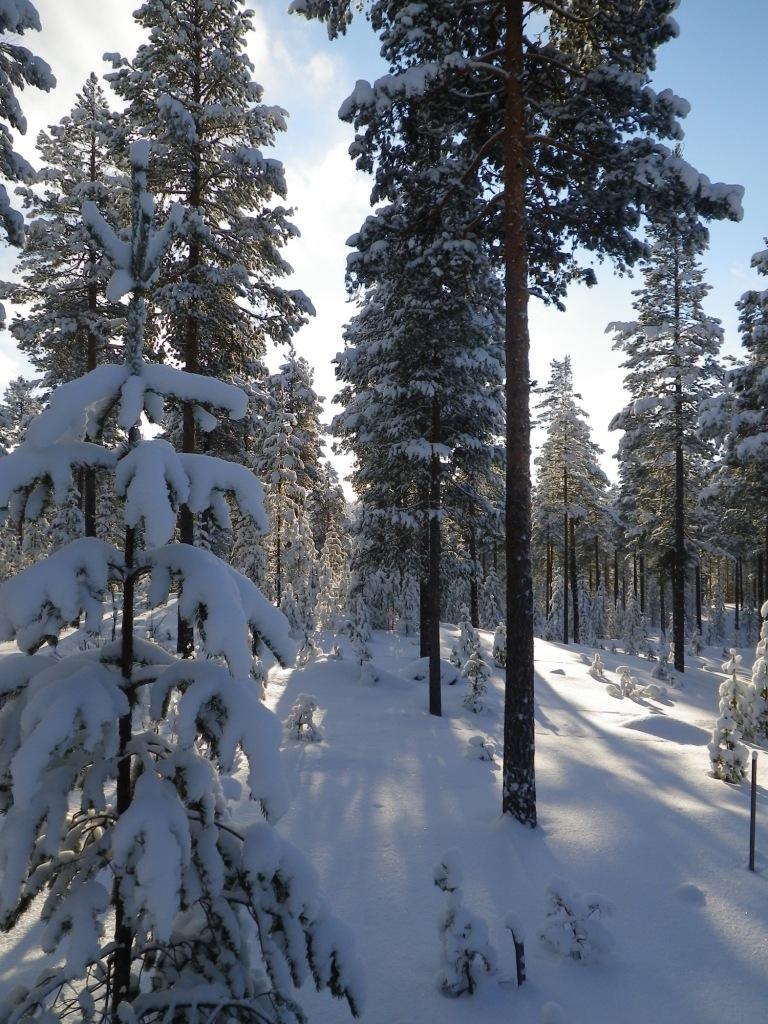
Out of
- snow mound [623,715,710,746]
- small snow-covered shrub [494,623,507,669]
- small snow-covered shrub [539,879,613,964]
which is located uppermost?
small snow-covered shrub [494,623,507,669]

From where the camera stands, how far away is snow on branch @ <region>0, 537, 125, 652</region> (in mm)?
2258

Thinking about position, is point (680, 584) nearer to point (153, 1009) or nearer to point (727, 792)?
point (727, 792)

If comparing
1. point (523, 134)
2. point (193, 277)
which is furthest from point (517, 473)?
point (193, 277)

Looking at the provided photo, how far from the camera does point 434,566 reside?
13.6 meters

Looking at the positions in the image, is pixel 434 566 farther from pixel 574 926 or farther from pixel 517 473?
pixel 574 926

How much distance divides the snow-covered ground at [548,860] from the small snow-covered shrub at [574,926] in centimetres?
10

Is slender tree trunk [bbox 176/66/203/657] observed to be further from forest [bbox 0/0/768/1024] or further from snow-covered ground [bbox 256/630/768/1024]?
snow-covered ground [bbox 256/630/768/1024]

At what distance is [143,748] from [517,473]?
20.2 feet

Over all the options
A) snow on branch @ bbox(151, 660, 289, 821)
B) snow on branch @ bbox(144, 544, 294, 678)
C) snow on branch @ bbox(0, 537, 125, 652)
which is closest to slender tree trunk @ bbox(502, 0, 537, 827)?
snow on branch @ bbox(144, 544, 294, 678)

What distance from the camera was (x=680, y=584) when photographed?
23.0m

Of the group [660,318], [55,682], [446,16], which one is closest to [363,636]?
[446,16]

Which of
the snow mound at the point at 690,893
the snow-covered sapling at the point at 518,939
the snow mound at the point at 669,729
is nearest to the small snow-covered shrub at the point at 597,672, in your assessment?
the snow mound at the point at 669,729

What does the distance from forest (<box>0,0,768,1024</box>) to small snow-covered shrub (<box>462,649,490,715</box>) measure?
0.34 feet

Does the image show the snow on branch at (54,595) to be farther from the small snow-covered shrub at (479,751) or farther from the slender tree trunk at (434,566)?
the slender tree trunk at (434,566)
